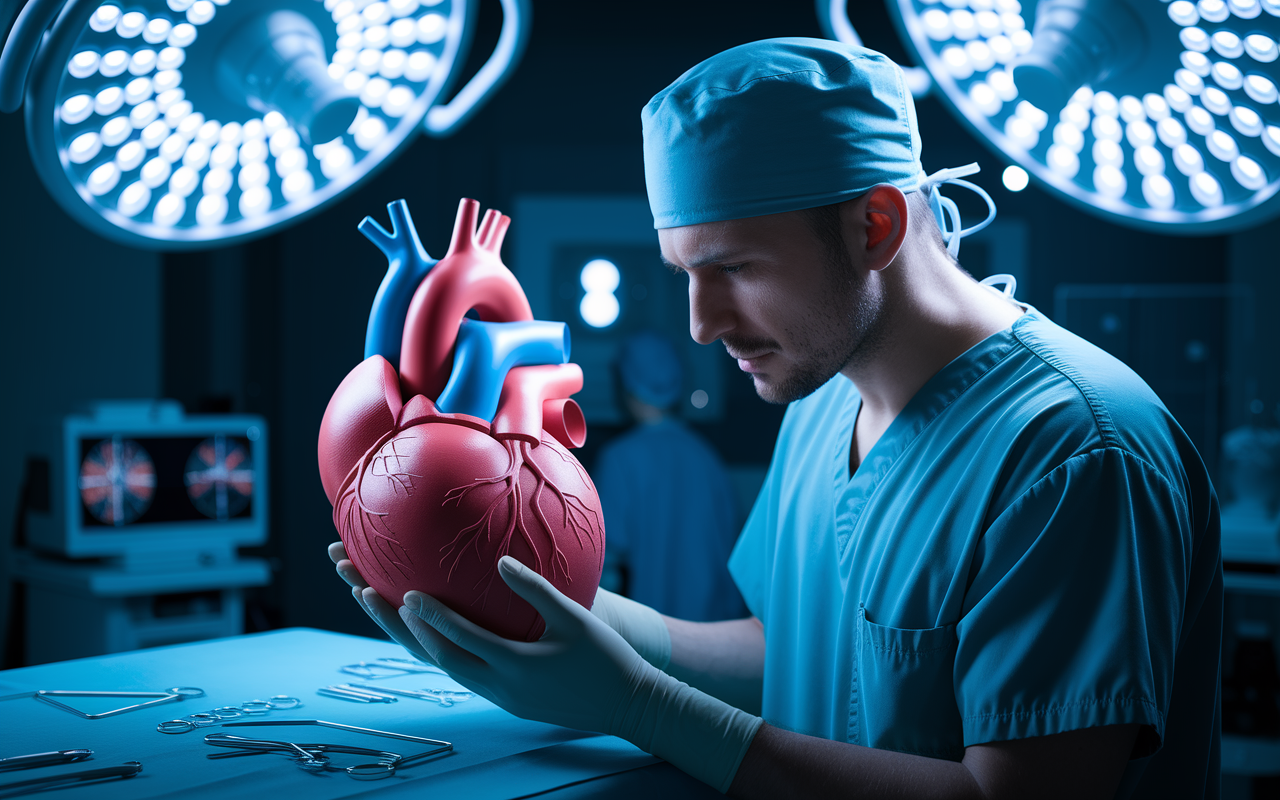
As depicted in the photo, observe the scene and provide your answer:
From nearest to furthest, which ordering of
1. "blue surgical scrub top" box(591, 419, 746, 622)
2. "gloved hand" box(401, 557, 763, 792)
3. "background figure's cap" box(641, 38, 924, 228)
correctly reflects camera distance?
"gloved hand" box(401, 557, 763, 792)
"background figure's cap" box(641, 38, 924, 228)
"blue surgical scrub top" box(591, 419, 746, 622)

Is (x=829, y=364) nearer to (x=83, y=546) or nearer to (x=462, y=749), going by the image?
(x=462, y=749)

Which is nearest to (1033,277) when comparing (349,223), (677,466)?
(677,466)

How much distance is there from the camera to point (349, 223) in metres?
3.87

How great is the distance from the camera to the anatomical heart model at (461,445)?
1011 millimetres

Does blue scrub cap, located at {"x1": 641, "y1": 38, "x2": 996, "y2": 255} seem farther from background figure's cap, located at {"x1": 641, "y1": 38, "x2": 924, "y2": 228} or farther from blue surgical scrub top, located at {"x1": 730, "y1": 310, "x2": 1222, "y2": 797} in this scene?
blue surgical scrub top, located at {"x1": 730, "y1": 310, "x2": 1222, "y2": 797}

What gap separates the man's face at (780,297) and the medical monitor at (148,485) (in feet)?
7.72

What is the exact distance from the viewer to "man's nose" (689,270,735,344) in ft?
3.76

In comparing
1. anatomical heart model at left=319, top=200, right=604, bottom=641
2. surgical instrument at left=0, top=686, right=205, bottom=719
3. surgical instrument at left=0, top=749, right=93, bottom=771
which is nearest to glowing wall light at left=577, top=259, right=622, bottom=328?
anatomical heart model at left=319, top=200, right=604, bottom=641

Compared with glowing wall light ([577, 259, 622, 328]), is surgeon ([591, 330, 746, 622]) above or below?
below

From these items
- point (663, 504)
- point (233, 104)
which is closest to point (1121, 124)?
point (233, 104)

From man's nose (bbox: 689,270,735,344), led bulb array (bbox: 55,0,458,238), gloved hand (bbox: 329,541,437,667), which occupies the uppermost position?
led bulb array (bbox: 55,0,458,238)

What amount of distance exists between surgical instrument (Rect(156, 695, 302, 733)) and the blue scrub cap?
2.27 feet

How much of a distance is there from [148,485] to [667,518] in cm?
157

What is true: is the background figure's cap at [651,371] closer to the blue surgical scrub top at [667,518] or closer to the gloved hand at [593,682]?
the blue surgical scrub top at [667,518]
